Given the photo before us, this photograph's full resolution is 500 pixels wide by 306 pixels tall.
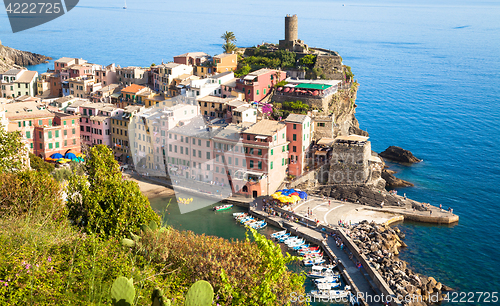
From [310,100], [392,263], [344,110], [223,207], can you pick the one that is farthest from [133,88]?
[392,263]

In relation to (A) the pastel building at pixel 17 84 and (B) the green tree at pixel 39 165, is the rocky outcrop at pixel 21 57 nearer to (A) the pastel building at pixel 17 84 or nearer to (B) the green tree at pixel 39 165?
(A) the pastel building at pixel 17 84

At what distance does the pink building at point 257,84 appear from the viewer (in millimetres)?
65375

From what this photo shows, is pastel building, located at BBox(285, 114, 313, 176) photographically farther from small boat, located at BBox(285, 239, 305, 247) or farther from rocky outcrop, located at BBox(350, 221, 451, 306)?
small boat, located at BBox(285, 239, 305, 247)

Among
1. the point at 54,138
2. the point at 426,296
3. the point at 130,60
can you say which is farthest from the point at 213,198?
the point at 130,60

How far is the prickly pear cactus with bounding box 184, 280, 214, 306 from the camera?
13258 mm

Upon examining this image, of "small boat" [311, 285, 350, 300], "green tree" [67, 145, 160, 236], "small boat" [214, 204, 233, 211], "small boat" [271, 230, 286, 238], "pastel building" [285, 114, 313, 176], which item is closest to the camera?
"green tree" [67, 145, 160, 236]

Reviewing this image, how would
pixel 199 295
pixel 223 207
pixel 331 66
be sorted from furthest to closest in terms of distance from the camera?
1. pixel 331 66
2. pixel 223 207
3. pixel 199 295

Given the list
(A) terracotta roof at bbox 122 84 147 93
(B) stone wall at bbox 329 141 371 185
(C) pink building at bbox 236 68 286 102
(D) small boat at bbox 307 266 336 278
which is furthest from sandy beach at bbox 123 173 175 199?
(D) small boat at bbox 307 266 336 278

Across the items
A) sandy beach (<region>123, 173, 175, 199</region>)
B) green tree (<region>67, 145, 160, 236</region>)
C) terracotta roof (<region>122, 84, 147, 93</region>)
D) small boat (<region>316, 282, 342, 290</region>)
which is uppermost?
terracotta roof (<region>122, 84, 147, 93</region>)

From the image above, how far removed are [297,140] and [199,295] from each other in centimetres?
4344

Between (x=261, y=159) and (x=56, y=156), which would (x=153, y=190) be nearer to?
(x=56, y=156)

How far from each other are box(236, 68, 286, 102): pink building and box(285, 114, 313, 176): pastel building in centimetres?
1051

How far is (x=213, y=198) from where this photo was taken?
53.8 m

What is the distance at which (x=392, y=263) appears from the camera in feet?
127
